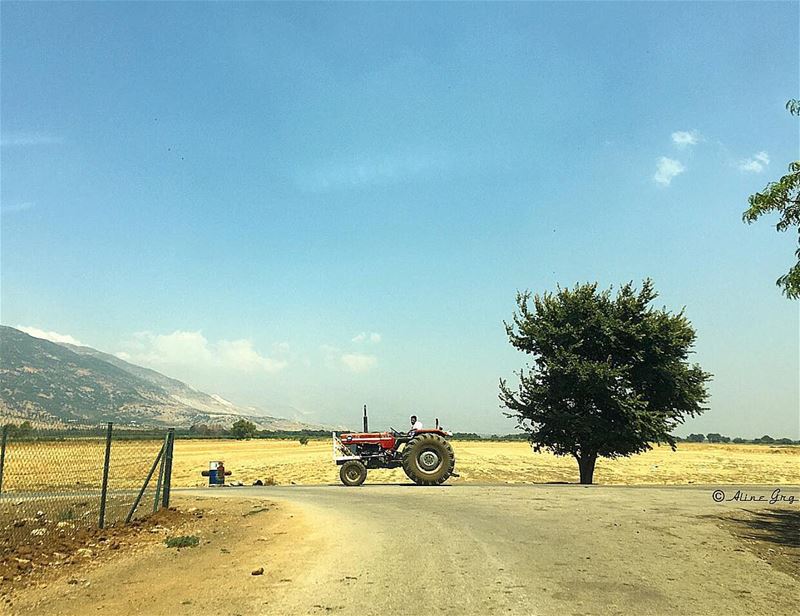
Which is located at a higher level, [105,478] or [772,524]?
[105,478]

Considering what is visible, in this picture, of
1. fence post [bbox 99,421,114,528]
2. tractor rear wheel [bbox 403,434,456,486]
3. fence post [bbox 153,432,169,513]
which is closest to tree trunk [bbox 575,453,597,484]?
tractor rear wheel [bbox 403,434,456,486]

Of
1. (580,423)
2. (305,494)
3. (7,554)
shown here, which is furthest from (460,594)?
(580,423)

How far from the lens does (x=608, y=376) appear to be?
2489cm

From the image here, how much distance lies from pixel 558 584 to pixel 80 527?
9671mm

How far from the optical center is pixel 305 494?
1977 centimetres

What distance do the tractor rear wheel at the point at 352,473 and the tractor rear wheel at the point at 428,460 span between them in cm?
181

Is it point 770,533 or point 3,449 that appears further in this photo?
point 770,533

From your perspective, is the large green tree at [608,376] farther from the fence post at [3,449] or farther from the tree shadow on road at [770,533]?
the fence post at [3,449]

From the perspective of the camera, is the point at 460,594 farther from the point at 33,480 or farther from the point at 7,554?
the point at 33,480

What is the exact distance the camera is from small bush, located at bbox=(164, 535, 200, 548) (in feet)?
36.3

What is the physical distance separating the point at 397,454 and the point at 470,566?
15.0 metres

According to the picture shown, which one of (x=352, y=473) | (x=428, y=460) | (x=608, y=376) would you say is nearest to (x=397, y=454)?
(x=428, y=460)

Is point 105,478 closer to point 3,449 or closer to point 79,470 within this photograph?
point 3,449

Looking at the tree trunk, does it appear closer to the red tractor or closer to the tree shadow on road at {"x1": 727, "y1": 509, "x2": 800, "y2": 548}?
the red tractor
